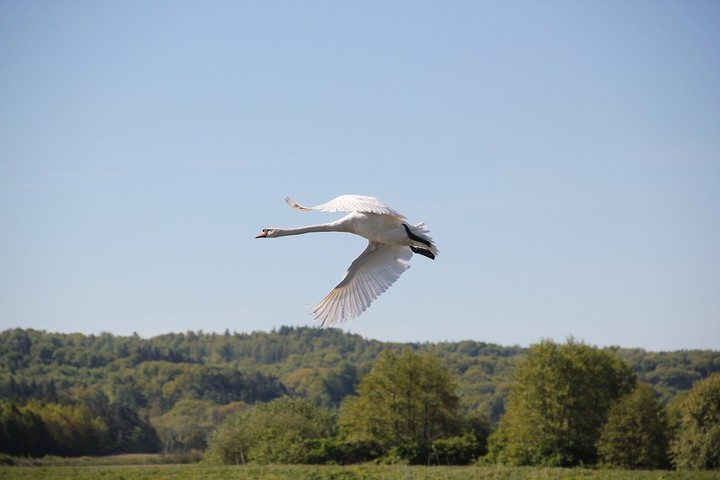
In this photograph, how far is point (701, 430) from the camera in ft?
169

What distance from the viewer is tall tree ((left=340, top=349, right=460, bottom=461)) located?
63.3 metres

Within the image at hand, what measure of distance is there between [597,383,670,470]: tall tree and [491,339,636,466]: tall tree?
1.54 m

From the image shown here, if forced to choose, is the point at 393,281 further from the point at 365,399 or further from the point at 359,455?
the point at 365,399

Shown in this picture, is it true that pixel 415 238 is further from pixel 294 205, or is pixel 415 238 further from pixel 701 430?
pixel 701 430

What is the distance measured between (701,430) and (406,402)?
64.5 ft

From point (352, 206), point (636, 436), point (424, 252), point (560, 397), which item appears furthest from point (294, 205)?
point (560, 397)

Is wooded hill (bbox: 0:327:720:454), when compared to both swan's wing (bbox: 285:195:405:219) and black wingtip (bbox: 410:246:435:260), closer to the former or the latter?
black wingtip (bbox: 410:246:435:260)

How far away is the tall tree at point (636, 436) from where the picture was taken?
5631cm

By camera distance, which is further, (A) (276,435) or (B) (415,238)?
(A) (276,435)

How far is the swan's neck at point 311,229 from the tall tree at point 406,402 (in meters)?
44.5

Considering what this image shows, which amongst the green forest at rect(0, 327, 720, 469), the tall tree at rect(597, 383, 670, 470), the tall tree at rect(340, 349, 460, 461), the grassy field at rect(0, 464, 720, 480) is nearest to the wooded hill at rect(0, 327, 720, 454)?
the green forest at rect(0, 327, 720, 469)

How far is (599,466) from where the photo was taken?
52.5m

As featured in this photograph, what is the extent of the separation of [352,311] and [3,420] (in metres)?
62.3

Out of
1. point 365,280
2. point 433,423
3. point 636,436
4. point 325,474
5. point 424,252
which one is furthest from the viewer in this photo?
point 433,423
